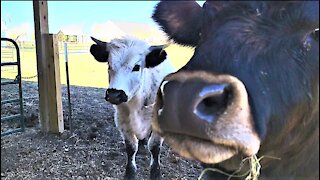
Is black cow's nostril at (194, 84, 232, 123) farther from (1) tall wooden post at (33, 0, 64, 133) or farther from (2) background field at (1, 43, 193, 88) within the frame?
(2) background field at (1, 43, 193, 88)

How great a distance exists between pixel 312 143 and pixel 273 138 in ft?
1.15

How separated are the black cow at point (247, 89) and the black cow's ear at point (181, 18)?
22.4 inches

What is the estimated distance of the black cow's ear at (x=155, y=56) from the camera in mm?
4488

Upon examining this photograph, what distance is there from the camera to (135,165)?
16.0ft

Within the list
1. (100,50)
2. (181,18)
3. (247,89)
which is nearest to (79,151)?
(100,50)

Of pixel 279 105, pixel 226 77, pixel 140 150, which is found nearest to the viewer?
pixel 226 77

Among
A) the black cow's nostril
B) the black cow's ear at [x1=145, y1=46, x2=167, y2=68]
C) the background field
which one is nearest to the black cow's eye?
the black cow's ear at [x1=145, y1=46, x2=167, y2=68]

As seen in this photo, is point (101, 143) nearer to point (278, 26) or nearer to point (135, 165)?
point (135, 165)

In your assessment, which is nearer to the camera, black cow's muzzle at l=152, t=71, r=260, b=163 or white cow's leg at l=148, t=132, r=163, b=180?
black cow's muzzle at l=152, t=71, r=260, b=163

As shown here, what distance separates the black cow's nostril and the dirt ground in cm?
347

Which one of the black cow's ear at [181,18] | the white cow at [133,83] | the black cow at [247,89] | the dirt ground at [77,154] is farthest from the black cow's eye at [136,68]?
the black cow at [247,89]

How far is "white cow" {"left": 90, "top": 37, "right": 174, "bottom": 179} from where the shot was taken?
14.1 ft

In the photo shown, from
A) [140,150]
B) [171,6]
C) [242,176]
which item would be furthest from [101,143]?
[242,176]

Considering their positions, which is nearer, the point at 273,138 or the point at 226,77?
the point at 226,77
